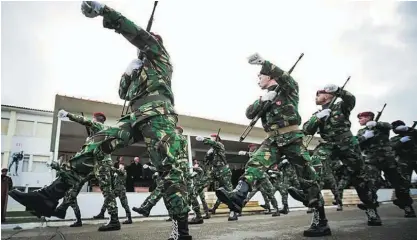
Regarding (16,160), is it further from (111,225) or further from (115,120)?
(111,225)

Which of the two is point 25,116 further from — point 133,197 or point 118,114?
point 133,197

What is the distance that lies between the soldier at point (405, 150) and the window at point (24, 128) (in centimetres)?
1837

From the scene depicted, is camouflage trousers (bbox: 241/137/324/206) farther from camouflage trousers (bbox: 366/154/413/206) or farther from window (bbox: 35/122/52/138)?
window (bbox: 35/122/52/138)

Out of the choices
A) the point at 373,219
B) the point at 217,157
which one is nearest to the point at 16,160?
the point at 217,157

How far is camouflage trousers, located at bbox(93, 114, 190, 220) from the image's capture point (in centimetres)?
279

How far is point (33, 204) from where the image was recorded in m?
2.70

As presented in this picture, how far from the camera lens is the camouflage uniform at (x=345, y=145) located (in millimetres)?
4707

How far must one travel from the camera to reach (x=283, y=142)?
3785 mm

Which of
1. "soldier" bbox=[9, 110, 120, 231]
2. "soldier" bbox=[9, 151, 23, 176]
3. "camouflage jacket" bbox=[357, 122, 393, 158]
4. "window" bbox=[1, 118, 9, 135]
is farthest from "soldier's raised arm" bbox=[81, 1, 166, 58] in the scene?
"soldier" bbox=[9, 151, 23, 176]

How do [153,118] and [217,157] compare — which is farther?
[217,157]

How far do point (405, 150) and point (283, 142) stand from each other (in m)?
5.24

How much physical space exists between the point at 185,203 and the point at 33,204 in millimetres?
1299

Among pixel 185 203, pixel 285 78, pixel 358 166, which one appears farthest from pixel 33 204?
pixel 358 166

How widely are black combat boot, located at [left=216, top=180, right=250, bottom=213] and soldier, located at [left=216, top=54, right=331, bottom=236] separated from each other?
56 mm
